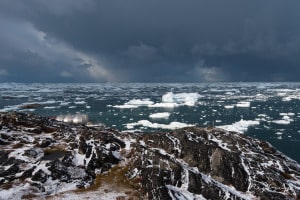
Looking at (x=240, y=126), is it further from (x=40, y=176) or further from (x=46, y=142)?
(x=40, y=176)

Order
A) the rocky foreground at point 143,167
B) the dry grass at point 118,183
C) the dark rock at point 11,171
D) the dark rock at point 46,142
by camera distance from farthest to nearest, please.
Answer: the dark rock at point 46,142 < the dark rock at point 11,171 < the rocky foreground at point 143,167 < the dry grass at point 118,183

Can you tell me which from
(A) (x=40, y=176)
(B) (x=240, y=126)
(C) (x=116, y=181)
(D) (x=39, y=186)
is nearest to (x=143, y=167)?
(C) (x=116, y=181)

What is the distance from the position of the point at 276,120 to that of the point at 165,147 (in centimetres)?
9162

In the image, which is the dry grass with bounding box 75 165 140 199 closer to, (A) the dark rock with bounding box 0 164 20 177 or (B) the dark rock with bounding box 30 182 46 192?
(B) the dark rock with bounding box 30 182 46 192

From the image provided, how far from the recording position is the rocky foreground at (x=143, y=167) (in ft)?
118

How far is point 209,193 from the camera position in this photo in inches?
1427

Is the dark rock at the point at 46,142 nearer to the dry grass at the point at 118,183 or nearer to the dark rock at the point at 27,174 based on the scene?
the dark rock at the point at 27,174

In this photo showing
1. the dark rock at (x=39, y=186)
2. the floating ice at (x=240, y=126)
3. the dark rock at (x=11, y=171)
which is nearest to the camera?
the dark rock at (x=39, y=186)

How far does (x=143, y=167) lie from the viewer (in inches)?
1609

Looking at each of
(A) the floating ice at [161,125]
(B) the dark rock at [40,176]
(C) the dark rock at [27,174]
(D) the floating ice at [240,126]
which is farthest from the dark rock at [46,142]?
(D) the floating ice at [240,126]

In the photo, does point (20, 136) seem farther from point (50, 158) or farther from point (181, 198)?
point (181, 198)

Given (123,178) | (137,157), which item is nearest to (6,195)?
(123,178)

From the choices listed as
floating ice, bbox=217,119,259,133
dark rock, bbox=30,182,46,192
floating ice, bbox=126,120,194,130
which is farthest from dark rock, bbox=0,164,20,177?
floating ice, bbox=217,119,259,133

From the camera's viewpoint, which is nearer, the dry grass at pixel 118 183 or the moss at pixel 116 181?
the dry grass at pixel 118 183
